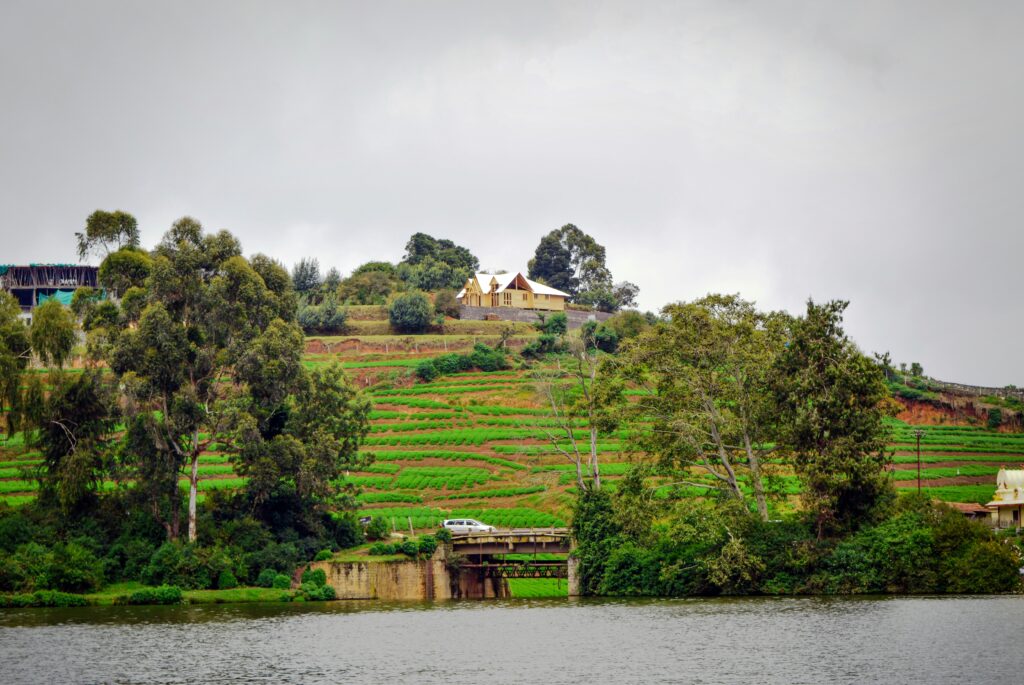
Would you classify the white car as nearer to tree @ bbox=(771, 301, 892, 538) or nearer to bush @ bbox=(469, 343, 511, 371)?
tree @ bbox=(771, 301, 892, 538)

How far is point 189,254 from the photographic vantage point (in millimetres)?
74688

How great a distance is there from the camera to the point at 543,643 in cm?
4897

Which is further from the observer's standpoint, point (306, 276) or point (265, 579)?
point (306, 276)

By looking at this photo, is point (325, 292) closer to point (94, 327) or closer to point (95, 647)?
point (94, 327)

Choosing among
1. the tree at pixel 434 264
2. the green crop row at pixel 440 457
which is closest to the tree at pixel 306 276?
the tree at pixel 434 264

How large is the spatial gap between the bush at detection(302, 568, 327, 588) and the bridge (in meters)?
8.37

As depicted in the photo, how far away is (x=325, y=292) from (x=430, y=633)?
361 ft

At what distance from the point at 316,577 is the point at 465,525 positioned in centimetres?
1286

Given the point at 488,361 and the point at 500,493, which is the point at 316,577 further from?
the point at 488,361

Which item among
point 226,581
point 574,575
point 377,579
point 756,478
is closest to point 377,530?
point 377,579

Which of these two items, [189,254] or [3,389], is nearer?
[3,389]

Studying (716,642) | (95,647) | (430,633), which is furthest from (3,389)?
(716,642)

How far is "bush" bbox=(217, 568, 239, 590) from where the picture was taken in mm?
68938

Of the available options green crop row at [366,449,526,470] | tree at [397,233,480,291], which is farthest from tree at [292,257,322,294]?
green crop row at [366,449,526,470]
